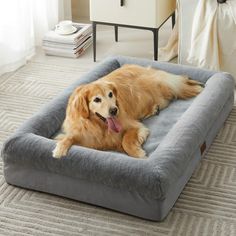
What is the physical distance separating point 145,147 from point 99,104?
27 centimetres

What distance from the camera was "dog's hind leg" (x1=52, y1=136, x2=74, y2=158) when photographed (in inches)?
89.3

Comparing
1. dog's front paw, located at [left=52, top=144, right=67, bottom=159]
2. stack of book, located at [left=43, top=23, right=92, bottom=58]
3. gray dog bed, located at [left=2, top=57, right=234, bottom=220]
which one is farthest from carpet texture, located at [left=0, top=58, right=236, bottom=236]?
stack of book, located at [left=43, top=23, right=92, bottom=58]

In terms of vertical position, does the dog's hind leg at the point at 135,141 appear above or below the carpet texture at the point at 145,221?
above

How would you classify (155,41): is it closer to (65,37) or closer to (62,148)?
(65,37)

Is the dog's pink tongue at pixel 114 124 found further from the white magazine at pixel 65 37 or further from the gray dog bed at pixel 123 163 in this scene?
the white magazine at pixel 65 37

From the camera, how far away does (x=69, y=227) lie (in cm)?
220

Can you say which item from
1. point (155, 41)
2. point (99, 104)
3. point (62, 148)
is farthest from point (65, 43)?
point (62, 148)

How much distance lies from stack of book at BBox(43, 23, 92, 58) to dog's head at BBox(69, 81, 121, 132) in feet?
4.37

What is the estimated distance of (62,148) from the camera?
2.28m

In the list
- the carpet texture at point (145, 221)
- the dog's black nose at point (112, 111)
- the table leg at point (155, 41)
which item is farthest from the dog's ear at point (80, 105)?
the table leg at point (155, 41)

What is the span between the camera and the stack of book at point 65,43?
371 centimetres

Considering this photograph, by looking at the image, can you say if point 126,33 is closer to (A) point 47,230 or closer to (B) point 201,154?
(B) point 201,154

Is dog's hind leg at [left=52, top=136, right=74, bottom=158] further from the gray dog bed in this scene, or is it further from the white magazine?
the white magazine

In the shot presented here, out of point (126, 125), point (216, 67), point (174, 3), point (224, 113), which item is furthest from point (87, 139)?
point (174, 3)
